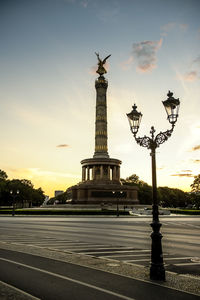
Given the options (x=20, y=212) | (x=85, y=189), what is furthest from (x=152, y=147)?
(x=85, y=189)

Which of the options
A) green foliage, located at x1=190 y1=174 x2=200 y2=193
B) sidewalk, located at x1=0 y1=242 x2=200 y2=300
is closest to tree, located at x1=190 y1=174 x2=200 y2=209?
green foliage, located at x1=190 y1=174 x2=200 y2=193

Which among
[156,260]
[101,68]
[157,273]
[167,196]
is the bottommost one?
[157,273]

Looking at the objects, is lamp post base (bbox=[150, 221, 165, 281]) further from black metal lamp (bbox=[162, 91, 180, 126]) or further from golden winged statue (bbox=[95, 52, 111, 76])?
golden winged statue (bbox=[95, 52, 111, 76])

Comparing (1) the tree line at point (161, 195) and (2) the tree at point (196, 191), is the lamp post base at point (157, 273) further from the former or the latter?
(1) the tree line at point (161, 195)

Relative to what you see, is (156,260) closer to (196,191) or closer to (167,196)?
(196,191)

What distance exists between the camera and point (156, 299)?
6062 mm

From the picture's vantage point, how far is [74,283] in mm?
7254

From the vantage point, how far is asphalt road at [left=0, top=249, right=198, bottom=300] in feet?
20.7

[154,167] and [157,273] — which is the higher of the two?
[154,167]

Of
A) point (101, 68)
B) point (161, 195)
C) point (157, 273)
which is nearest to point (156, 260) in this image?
point (157, 273)

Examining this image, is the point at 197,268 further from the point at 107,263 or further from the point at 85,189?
the point at 85,189

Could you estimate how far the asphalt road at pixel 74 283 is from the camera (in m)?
6.30

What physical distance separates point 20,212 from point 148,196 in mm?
66549

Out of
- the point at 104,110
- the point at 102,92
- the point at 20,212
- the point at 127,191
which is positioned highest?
the point at 102,92
